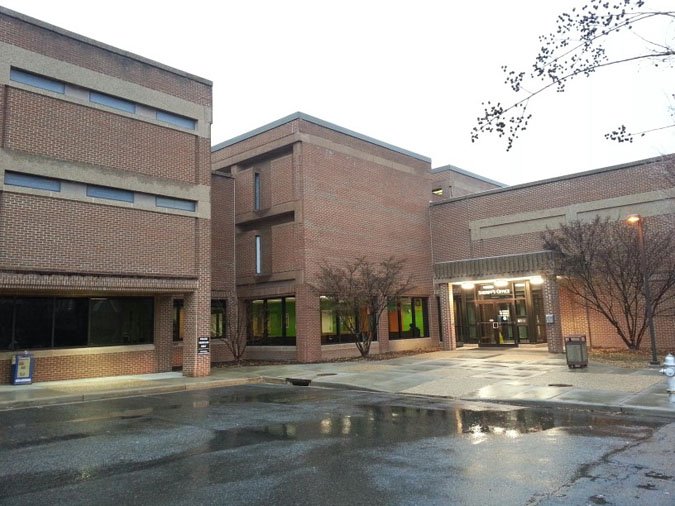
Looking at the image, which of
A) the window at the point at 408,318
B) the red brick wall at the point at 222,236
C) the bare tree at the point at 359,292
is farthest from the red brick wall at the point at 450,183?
the red brick wall at the point at 222,236

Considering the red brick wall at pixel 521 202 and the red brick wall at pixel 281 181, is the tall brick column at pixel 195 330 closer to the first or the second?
the red brick wall at pixel 281 181

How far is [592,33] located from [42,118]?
15096 millimetres

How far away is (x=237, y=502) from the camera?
17.3ft

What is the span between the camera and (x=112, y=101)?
17.3 m

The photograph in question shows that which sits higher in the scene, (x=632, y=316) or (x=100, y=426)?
(x=632, y=316)

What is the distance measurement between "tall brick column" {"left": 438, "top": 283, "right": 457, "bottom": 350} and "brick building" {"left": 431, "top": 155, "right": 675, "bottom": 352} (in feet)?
0.16

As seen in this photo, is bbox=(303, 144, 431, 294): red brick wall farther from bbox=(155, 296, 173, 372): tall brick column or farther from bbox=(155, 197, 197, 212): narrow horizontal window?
bbox=(155, 296, 173, 372): tall brick column

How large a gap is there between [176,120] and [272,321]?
31.2ft

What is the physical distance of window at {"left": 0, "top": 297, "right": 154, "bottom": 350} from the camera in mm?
16219

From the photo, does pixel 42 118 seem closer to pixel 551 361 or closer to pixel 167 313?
pixel 167 313

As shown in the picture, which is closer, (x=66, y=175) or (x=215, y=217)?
(x=66, y=175)

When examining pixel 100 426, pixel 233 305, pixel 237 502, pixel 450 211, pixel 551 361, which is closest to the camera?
pixel 237 502

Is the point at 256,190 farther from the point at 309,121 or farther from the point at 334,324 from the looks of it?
the point at 334,324

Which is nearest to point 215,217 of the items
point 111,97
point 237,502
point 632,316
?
point 111,97
